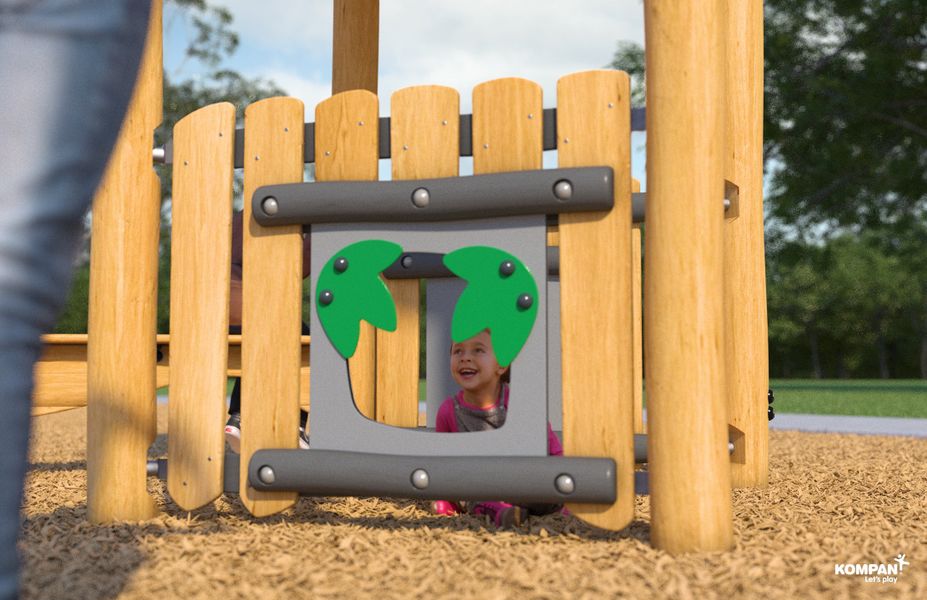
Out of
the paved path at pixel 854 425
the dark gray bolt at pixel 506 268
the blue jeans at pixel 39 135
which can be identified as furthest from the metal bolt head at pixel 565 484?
the paved path at pixel 854 425

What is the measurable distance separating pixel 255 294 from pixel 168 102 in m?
24.4

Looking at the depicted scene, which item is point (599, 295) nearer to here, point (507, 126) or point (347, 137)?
point (507, 126)

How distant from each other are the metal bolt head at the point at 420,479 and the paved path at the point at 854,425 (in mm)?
5652

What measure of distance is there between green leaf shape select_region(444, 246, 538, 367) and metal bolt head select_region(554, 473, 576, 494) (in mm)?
368

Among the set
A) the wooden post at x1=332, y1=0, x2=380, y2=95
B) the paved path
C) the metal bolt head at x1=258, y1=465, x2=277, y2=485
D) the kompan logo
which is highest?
the wooden post at x1=332, y1=0, x2=380, y2=95

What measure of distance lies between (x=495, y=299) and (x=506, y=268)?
10cm

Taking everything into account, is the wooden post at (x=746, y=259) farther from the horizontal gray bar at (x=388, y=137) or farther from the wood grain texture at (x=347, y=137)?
the wood grain texture at (x=347, y=137)

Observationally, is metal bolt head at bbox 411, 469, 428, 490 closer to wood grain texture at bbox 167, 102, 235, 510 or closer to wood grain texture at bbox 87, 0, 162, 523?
wood grain texture at bbox 167, 102, 235, 510

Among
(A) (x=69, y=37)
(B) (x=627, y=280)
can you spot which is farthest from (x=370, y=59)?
(A) (x=69, y=37)

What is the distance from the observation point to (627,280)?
8.41ft

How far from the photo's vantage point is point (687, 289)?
2398 millimetres

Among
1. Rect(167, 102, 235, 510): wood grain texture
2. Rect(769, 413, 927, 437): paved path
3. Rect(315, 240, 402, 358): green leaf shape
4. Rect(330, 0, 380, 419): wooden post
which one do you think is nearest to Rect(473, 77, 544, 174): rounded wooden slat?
Rect(315, 240, 402, 358): green leaf shape

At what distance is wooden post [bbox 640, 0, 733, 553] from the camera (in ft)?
7.85

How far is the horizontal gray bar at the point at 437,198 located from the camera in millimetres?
2561
